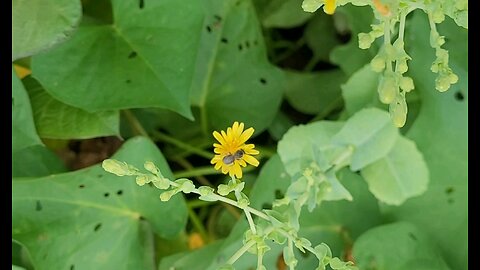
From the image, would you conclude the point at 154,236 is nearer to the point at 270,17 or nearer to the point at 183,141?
the point at 183,141

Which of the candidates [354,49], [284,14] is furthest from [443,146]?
[284,14]

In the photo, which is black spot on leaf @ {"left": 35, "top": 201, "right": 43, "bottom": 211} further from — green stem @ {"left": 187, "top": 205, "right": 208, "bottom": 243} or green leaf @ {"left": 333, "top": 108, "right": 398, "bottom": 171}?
green leaf @ {"left": 333, "top": 108, "right": 398, "bottom": 171}

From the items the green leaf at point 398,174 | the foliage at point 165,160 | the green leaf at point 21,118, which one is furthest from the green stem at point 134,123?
the green leaf at point 398,174

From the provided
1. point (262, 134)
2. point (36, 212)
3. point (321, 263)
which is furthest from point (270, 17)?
point (321, 263)

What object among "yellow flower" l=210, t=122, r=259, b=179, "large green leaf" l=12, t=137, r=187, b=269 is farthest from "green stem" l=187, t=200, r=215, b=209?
"yellow flower" l=210, t=122, r=259, b=179

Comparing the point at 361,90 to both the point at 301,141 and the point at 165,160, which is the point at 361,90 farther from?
the point at 165,160

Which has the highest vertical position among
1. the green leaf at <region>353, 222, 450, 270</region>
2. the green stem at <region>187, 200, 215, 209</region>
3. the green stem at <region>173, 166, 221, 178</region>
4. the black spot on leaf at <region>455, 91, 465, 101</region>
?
the black spot on leaf at <region>455, 91, 465, 101</region>
